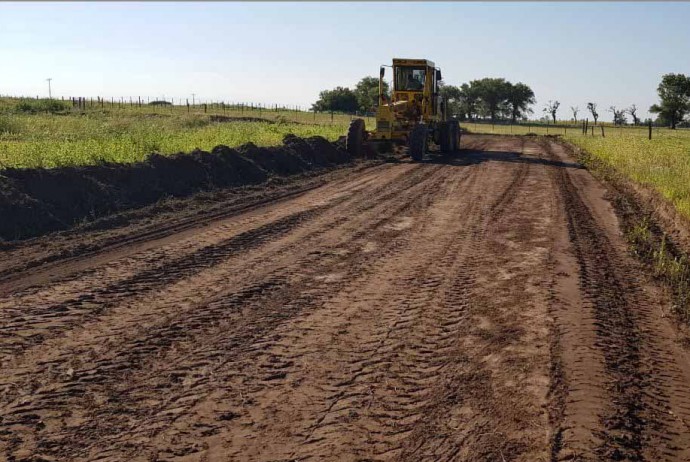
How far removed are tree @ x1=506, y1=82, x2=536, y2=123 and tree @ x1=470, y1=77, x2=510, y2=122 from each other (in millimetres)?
800

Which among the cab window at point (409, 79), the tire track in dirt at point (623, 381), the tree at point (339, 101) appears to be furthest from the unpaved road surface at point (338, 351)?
the tree at point (339, 101)

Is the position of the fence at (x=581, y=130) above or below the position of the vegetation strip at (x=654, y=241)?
above

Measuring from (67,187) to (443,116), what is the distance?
18.5 metres

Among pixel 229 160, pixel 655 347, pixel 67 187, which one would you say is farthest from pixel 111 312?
pixel 229 160

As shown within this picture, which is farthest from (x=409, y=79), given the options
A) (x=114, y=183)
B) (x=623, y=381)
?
(x=623, y=381)

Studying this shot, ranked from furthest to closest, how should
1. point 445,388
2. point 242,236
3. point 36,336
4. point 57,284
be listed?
point 242,236 → point 57,284 → point 36,336 → point 445,388

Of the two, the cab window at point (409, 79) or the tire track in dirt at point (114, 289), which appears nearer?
the tire track in dirt at point (114, 289)

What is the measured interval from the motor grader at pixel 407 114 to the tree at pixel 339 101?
6292 centimetres

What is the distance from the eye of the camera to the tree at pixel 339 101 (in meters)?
89.4

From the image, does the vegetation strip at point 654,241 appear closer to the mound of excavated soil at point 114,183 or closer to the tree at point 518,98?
the mound of excavated soil at point 114,183

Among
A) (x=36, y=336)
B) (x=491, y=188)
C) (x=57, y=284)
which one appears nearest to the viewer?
(x=36, y=336)

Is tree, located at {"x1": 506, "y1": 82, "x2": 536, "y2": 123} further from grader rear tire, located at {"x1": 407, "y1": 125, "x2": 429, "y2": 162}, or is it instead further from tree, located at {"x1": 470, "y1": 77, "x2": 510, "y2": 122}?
grader rear tire, located at {"x1": 407, "y1": 125, "x2": 429, "y2": 162}

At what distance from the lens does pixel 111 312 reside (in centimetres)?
682

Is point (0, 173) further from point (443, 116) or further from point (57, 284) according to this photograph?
point (443, 116)
